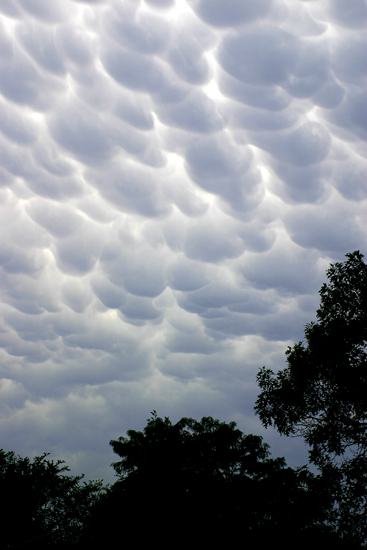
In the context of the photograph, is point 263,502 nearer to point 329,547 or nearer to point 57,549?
point 329,547

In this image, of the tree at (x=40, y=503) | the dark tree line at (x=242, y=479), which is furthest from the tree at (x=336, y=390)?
the tree at (x=40, y=503)

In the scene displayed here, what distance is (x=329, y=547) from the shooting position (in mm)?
29828

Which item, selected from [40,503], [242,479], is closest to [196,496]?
[242,479]

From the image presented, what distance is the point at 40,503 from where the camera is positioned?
135 ft

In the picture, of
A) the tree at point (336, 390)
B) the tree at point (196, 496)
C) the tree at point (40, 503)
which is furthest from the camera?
the tree at point (40, 503)

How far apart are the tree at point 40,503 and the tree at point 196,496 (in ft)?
20.0

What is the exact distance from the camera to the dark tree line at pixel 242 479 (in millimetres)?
19297

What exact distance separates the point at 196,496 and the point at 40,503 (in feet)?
61.0

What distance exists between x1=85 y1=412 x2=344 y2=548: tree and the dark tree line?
0.31ft

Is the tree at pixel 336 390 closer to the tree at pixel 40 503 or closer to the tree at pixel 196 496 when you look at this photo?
the tree at pixel 196 496

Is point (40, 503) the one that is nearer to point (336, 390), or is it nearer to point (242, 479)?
point (242, 479)

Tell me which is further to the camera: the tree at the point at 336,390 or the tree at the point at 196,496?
the tree at the point at 196,496

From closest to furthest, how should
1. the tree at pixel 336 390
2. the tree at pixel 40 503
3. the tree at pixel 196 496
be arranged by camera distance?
the tree at pixel 336 390 → the tree at pixel 196 496 → the tree at pixel 40 503

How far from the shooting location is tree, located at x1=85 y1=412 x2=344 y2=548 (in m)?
29.4
